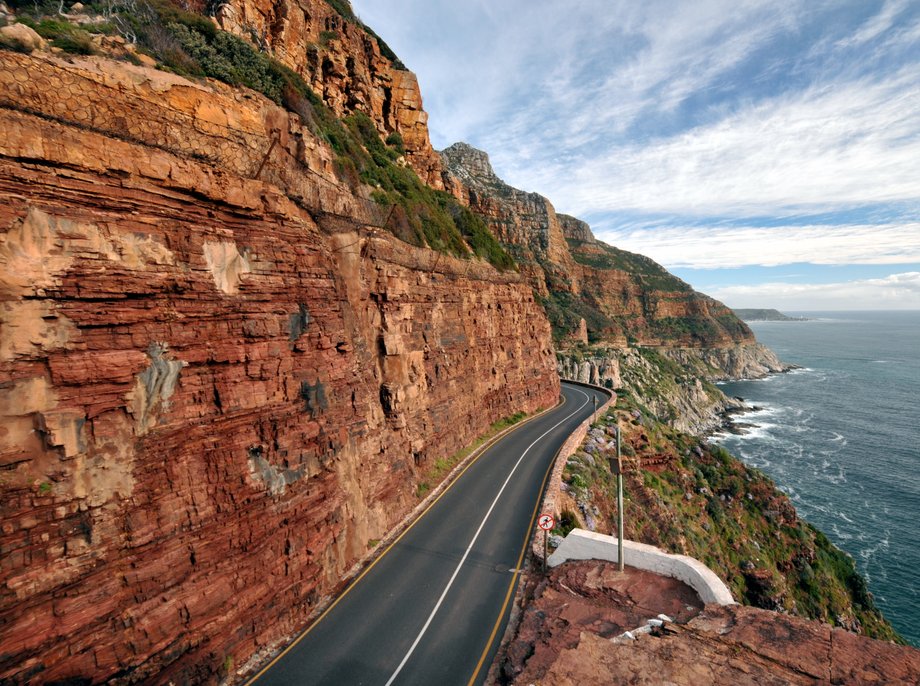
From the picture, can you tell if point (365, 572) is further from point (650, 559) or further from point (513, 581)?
point (650, 559)

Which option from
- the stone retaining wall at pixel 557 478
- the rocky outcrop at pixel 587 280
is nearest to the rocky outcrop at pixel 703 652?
the stone retaining wall at pixel 557 478

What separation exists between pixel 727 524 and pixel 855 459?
33.2 meters

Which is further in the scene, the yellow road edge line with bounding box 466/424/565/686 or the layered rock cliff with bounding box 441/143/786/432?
the layered rock cliff with bounding box 441/143/786/432

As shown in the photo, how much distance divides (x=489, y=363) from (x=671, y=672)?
26.6 meters

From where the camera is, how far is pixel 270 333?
44.4ft

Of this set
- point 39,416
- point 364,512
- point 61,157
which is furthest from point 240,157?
point 364,512

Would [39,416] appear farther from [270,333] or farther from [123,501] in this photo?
[270,333]

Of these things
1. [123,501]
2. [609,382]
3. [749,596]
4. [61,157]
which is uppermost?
[61,157]

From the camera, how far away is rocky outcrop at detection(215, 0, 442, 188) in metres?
22.6

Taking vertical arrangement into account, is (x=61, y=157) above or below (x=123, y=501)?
above

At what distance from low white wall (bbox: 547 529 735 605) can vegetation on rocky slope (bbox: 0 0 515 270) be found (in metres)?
17.7

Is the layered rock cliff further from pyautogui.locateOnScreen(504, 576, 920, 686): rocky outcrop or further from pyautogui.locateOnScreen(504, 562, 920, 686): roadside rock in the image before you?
pyautogui.locateOnScreen(504, 562, 920, 686): roadside rock

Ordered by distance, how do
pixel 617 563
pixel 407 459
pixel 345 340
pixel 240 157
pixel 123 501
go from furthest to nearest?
pixel 407 459 → pixel 345 340 → pixel 617 563 → pixel 240 157 → pixel 123 501

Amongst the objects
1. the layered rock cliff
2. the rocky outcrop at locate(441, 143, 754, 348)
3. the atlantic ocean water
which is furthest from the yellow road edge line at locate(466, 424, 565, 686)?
the rocky outcrop at locate(441, 143, 754, 348)
